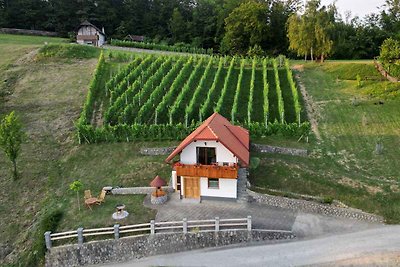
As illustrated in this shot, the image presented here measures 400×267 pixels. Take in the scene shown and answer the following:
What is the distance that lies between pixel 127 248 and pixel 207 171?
562cm

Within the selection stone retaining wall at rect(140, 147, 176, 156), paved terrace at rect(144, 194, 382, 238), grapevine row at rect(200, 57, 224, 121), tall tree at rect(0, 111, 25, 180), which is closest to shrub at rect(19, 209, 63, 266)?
paved terrace at rect(144, 194, 382, 238)

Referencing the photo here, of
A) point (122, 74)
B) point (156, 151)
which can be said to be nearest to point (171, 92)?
point (122, 74)

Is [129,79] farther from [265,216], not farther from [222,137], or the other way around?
[265,216]

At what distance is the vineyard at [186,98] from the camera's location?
32375mm

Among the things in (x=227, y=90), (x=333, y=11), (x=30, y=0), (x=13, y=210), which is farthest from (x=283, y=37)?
(x=13, y=210)

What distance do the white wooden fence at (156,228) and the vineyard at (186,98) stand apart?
1089 cm

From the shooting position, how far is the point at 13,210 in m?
26.2

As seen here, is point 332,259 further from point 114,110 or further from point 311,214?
point 114,110

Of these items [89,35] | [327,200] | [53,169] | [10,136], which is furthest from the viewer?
[89,35]

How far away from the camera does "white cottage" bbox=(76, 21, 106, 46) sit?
65625mm

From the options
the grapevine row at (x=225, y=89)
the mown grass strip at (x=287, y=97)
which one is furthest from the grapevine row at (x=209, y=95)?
the mown grass strip at (x=287, y=97)

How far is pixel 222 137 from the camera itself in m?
24.5

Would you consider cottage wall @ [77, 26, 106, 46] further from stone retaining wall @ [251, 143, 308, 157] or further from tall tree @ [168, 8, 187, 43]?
stone retaining wall @ [251, 143, 308, 157]

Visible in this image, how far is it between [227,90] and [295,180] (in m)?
17.1
